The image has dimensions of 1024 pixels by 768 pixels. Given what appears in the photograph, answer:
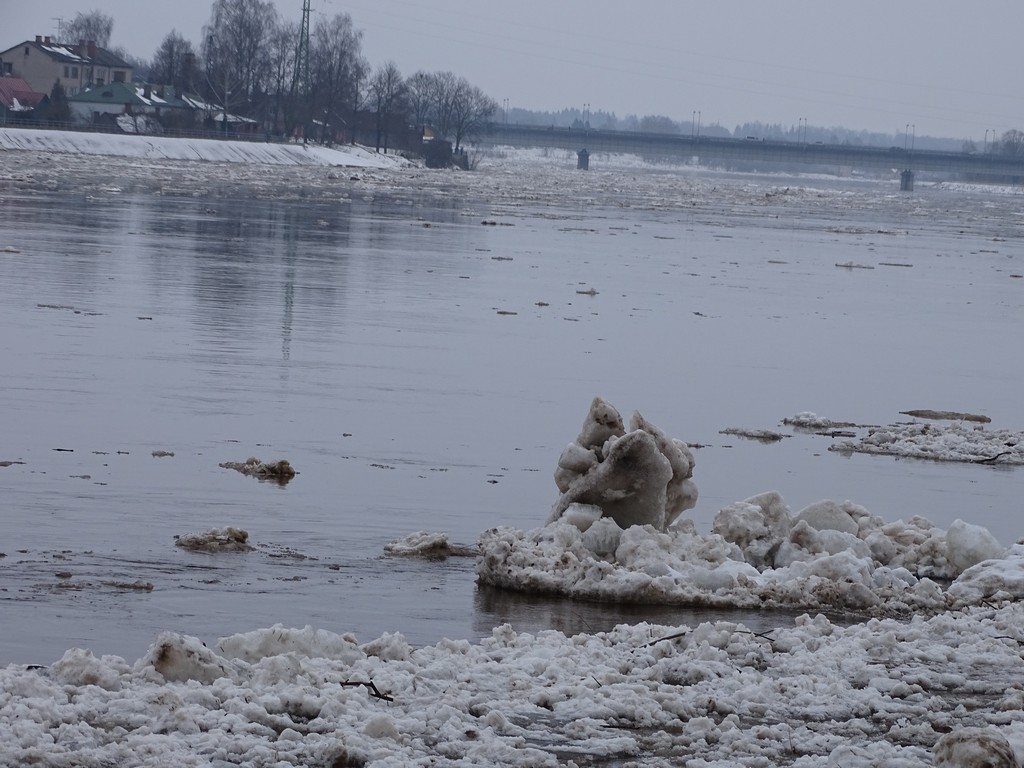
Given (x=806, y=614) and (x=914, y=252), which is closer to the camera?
(x=806, y=614)

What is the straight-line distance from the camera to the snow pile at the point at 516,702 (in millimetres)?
6125

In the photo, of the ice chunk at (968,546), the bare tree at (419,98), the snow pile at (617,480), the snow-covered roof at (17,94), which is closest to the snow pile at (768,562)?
the ice chunk at (968,546)

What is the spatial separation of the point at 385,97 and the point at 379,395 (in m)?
139

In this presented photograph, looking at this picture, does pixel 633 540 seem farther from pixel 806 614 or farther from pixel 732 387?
pixel 732 387

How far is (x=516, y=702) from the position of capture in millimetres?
6836

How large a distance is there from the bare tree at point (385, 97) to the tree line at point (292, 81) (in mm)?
88

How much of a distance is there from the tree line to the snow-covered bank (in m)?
16.3

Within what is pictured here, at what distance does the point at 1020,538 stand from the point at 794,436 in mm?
4472

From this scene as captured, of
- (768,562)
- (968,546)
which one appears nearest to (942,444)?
(968,546)

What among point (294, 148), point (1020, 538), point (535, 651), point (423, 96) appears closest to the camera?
point (535, 651)

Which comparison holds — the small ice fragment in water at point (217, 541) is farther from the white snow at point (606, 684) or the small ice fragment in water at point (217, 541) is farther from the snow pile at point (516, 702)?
the snow pile at point (516, 702)

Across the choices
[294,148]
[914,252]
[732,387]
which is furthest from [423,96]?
[732,387]

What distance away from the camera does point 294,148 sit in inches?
4264

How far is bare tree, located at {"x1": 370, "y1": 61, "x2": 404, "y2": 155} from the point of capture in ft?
449
